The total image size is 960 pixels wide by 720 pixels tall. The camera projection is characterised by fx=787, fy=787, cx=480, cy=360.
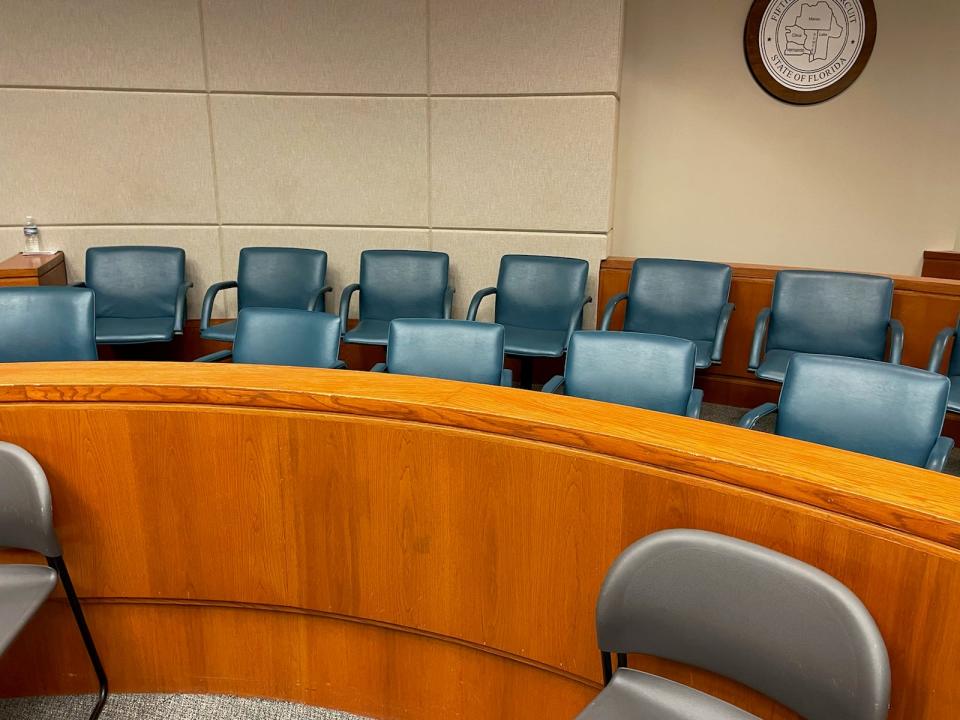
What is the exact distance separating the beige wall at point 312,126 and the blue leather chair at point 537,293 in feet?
0.86

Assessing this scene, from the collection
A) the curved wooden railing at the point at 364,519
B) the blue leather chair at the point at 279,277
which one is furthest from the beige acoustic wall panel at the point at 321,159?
the curved wooden railing at the point at 364,519

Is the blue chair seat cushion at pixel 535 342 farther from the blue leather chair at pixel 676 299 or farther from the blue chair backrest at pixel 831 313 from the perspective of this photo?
the blue chair backrest at pixel 831 313

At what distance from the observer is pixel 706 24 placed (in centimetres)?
431

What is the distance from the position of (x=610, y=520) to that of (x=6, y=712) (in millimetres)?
1469

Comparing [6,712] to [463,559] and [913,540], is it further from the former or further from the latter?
[913,540]

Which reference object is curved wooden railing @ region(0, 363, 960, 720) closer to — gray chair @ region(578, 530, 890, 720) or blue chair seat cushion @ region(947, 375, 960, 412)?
gray chair @ region(578, 530, 890, 720)

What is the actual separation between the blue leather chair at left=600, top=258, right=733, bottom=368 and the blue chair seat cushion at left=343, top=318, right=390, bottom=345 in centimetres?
100

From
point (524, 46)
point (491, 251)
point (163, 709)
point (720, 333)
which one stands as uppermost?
point (524, 46)

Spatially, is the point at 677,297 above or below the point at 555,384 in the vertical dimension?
above

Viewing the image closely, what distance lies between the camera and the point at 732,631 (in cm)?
118

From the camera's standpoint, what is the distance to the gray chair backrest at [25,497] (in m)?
1.50

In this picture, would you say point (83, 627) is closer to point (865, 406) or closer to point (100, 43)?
point (865, 406)

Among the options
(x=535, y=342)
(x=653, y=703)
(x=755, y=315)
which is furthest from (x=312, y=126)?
(x=653, y=703)

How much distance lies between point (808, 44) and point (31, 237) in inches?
165
